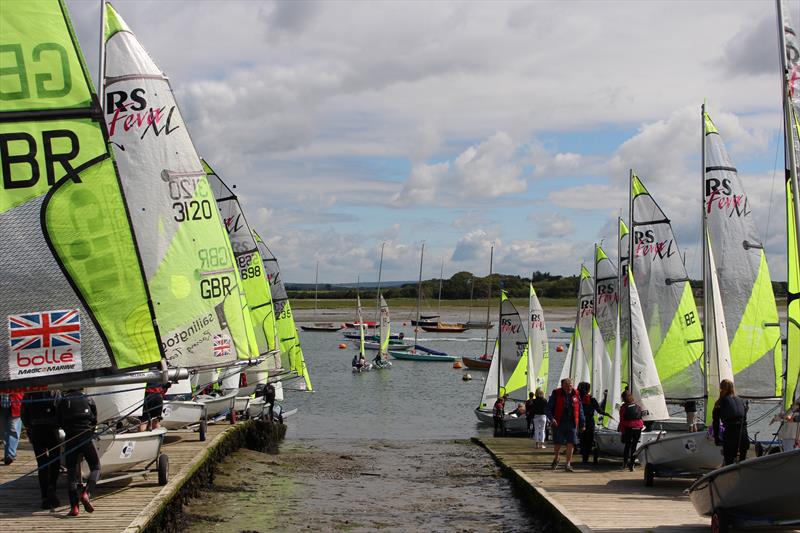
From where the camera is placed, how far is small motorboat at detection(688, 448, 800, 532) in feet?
29.3

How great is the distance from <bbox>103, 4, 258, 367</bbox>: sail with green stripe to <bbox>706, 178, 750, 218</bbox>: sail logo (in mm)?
9072

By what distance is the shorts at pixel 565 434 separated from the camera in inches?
634

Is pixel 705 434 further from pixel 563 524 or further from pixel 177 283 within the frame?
pixel 177 283

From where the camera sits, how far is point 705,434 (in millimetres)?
13539

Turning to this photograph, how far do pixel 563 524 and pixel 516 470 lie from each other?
5.39 meters

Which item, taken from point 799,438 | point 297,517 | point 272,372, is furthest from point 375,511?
point 272,372

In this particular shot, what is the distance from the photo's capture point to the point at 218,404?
946 inches

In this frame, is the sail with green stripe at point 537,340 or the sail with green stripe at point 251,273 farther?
the sail with green stripe at point 537,340

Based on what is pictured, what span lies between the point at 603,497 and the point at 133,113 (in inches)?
362

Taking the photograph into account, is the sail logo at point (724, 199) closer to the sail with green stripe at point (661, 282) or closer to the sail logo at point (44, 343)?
the sail with green stripe at point (661, 282)

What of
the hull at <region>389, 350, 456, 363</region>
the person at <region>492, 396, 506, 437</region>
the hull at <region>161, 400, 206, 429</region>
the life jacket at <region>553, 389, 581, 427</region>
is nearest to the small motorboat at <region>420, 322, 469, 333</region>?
the hull at <region>389, 350, 456, 363</region>

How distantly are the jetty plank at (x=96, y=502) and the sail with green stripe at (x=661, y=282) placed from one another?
11.6 m

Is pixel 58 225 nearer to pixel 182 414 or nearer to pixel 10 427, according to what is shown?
pixel 10 427

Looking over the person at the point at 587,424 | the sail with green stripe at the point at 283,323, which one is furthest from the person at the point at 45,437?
the sail with green stripe at the point at 283,323
